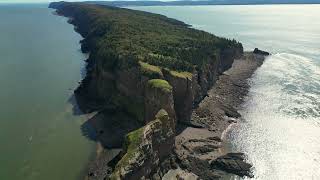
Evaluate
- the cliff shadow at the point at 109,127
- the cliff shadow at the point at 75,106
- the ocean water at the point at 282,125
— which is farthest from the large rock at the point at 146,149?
the cliff shadow at the point at 75,106

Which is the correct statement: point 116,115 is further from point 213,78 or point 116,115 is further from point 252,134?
point 213,78

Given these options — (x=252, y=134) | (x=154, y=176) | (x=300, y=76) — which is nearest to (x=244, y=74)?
(x=300, y=76)

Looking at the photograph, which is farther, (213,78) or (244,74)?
(244,74)

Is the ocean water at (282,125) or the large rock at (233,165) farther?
the ocean water at (282,125)

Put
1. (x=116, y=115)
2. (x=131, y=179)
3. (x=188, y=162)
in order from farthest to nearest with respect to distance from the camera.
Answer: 1. (x=116, y=115)
2. (x=188, y=162)
3. (x=131, y=179)

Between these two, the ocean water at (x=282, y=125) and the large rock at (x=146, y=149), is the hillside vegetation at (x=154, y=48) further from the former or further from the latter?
the large rock at (x=146, y=149)

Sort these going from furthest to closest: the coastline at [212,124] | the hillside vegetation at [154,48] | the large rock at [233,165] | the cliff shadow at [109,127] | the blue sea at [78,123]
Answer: the hillside vegetation at [154,48], the cliff shadow at [109,127], the coastline at [212,124], the blue sea at [78,123], the large rock at [233,165]

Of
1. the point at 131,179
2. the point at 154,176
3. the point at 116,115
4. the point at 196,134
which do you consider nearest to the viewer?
the point at 131,179
